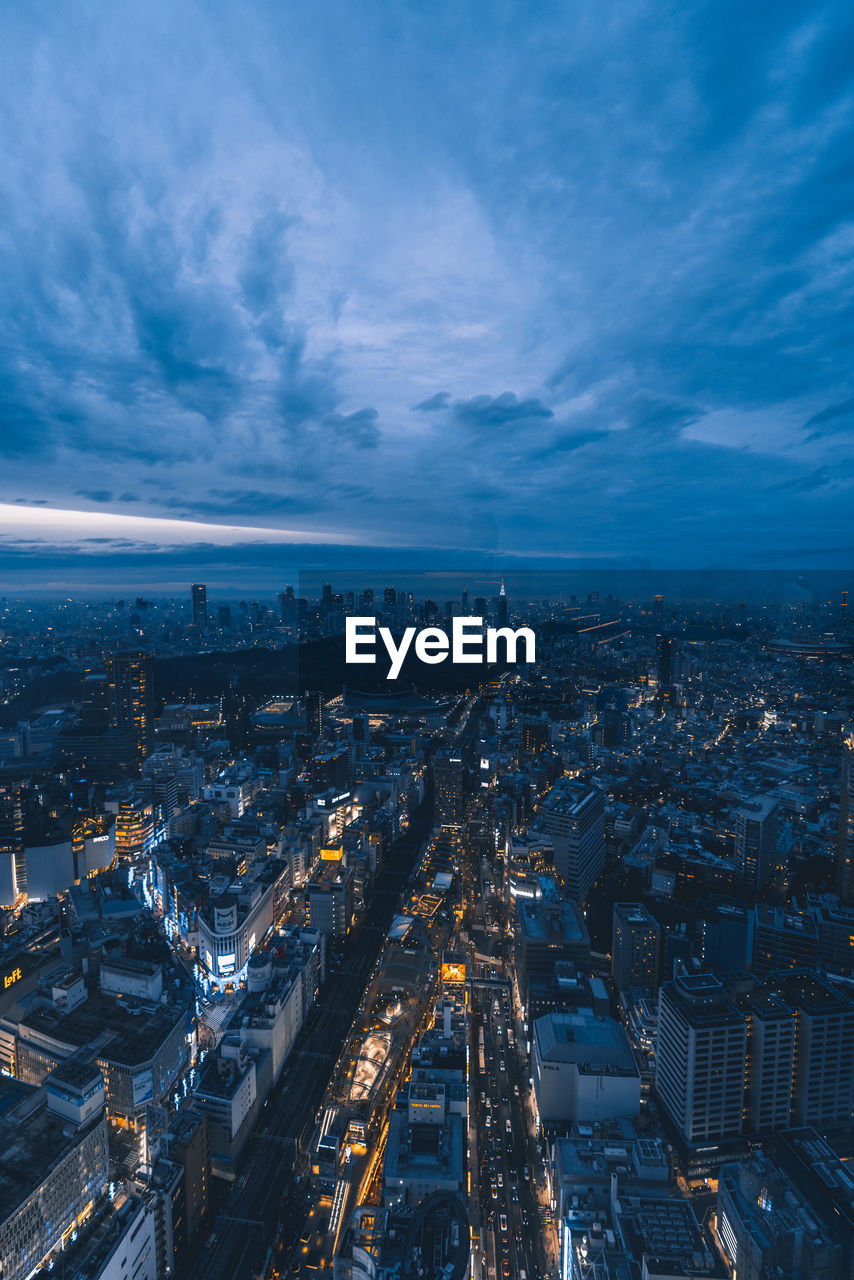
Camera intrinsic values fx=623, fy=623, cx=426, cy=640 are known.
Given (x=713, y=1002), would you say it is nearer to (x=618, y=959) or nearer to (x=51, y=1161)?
(x=618, y=959)

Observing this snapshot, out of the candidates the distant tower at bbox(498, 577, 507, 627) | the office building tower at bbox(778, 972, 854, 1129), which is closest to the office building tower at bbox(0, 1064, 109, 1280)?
the office building tower at bbox(778, 972, 854, 1129)

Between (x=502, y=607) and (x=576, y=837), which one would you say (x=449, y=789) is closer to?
(x=576, y=837)

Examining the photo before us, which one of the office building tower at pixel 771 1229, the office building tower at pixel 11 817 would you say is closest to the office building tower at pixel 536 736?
the office building tower at pixel 11 817

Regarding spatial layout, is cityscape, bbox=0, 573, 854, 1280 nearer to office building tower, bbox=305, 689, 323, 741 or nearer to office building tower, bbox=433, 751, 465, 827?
office building tower, bbox=433, 751, 465, 827

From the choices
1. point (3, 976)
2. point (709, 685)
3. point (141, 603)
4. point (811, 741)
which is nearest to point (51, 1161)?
point (3, 976)

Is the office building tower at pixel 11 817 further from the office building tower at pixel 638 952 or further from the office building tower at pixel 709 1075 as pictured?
the office building tower at pixel 709 1075

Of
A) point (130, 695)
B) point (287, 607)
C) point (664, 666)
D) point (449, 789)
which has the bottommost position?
point (449, 789)

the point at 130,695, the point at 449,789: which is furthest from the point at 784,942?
the point at 130,695
